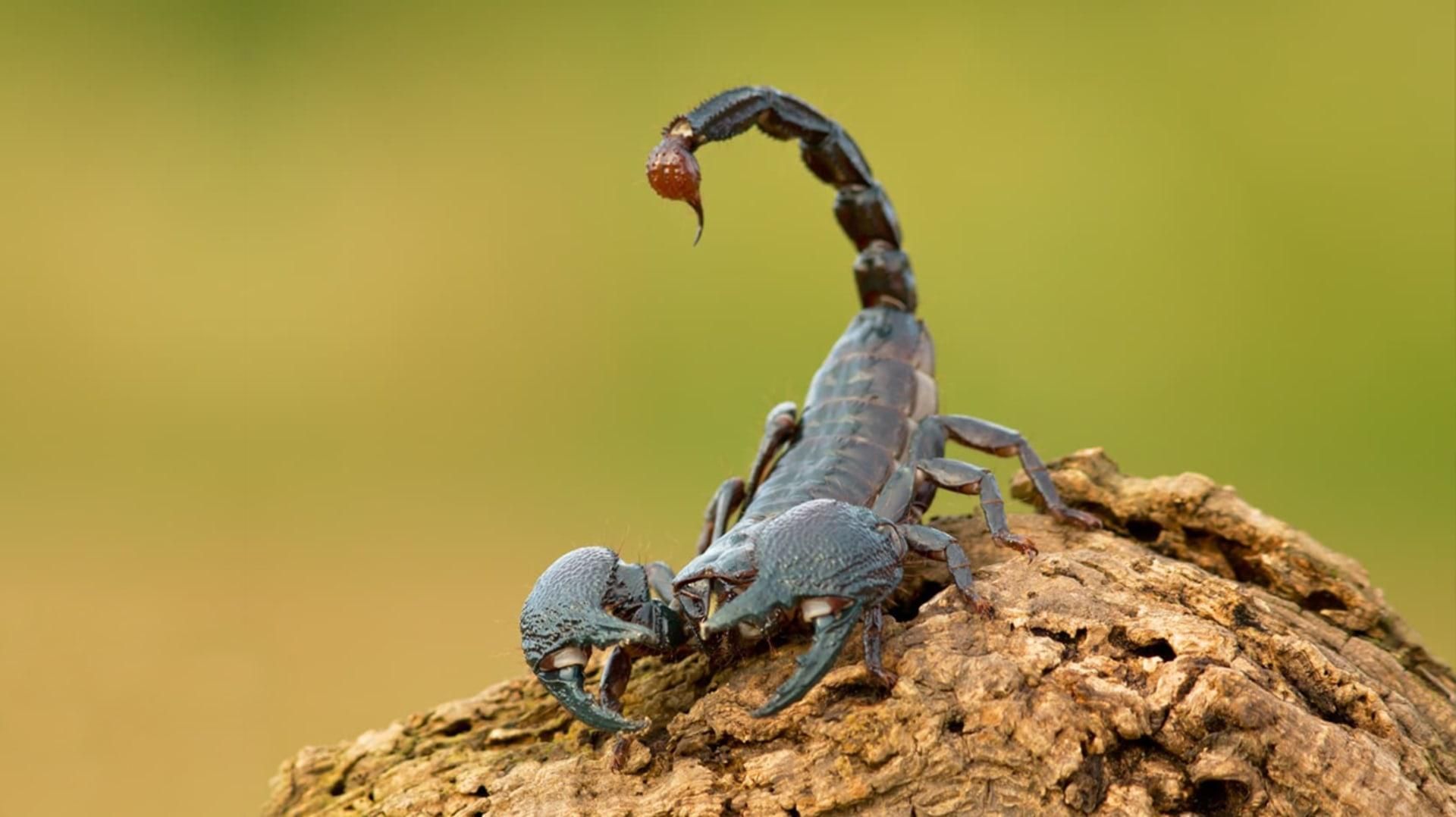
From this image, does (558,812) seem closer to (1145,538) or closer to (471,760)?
(471,760)

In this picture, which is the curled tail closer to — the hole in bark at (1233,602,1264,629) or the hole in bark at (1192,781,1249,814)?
the hole in bark at (1233,602,1264,629)

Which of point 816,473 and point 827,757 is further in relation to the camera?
point 816,473

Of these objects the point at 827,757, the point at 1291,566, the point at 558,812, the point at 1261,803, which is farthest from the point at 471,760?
the point at 1291,566

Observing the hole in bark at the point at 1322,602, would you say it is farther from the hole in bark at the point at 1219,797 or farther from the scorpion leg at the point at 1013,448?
the hole in bark at the point at 1219,797

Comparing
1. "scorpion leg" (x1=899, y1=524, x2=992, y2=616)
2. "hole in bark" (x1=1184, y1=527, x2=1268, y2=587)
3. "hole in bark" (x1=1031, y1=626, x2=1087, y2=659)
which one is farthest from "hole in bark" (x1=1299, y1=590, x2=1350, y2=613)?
"scorpion leg" (x1=899, y1=524, x2=992, y2=616)

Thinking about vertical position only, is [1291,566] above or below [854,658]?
above

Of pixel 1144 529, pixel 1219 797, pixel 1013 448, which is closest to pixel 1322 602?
pixel 1144 529

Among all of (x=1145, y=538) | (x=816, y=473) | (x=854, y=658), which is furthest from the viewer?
(x=1145, y=538)

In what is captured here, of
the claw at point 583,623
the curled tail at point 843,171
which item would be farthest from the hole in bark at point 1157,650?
the curled tail at point 843,171
